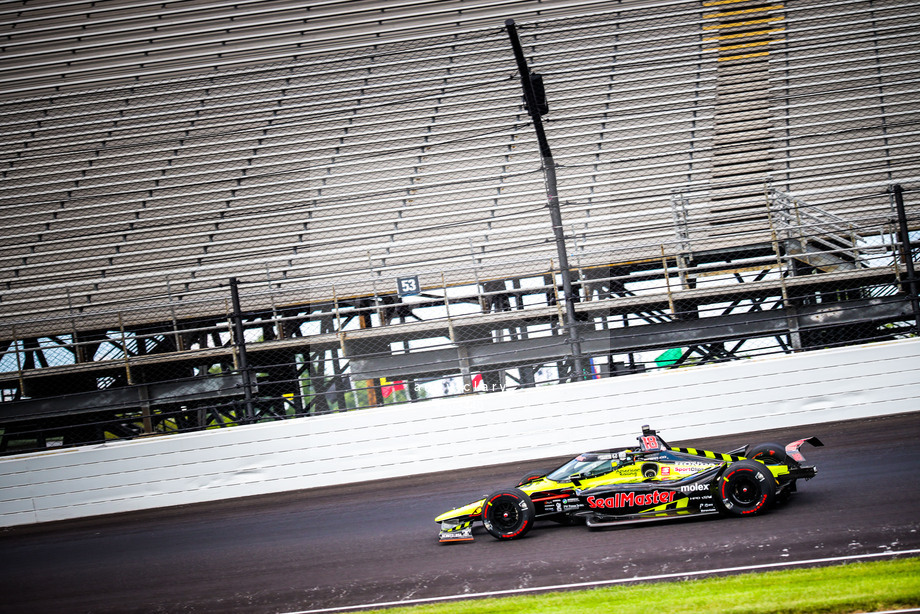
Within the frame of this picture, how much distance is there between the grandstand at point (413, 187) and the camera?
1183 centimetres

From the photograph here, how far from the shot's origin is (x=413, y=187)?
13.4 meters

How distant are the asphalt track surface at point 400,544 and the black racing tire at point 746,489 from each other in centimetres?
10

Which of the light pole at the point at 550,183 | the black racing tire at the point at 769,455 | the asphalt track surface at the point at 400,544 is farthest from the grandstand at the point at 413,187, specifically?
the black racing tire at the point at 769,455

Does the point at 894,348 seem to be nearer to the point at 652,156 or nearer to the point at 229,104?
the point at 652,156

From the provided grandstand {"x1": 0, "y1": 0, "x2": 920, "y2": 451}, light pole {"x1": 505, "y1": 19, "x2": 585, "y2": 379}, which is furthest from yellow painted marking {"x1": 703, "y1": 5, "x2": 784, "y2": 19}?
light pole {"x1": 505, "y1": 19, "x2": 585, "y2": 379}

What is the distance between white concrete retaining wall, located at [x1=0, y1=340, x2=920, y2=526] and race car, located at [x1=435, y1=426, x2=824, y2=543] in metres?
2.79

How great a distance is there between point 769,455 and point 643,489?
3.86 ft

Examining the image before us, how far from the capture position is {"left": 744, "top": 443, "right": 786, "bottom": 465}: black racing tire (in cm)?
638

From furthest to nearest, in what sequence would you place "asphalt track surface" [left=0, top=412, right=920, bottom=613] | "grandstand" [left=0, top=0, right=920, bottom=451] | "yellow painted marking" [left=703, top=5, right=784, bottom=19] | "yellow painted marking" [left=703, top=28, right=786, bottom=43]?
"yellow painted marking" [left=703, top=5, right=784, bottom=19] → "yellow painted marking" [left=703, top=28, right=786, bottom=43] → "grandstand" [left=0, top=0, right=920, bottom=451] → "asphalt track surface" [left=0, top=412, right=920, bottom=613]

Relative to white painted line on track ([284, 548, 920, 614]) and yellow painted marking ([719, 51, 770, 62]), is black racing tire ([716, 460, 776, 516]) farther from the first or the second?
yellow painted marking ([719, 51, 770, 62])

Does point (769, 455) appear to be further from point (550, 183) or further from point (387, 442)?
point (387, 442)

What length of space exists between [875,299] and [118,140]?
13452 mm

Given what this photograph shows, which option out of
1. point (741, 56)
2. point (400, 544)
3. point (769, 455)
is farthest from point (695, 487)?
point (741, 56)

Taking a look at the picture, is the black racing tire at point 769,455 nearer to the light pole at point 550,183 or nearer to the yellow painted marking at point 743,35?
the light pole at point 550,183
